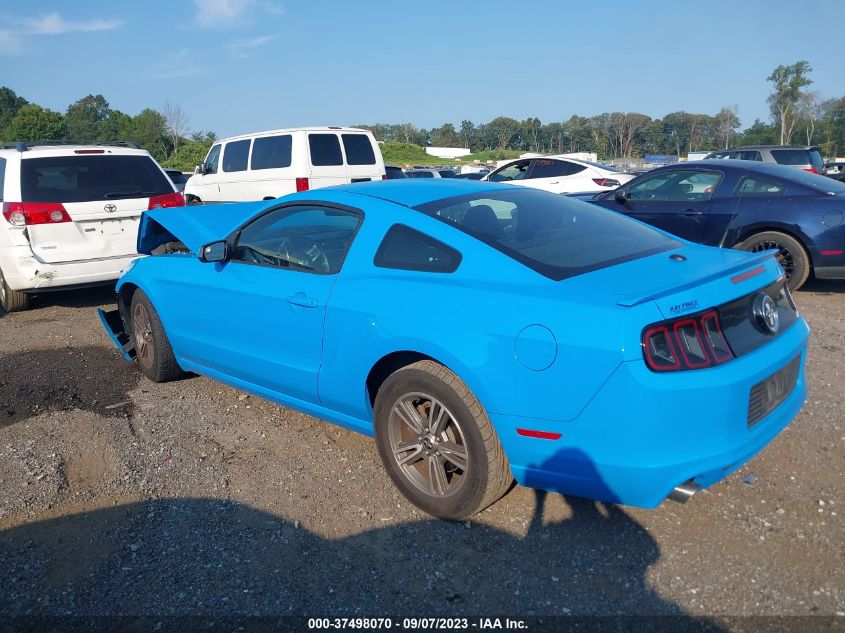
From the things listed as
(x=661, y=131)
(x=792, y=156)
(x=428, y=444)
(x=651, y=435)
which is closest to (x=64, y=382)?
(x=428, y=444)

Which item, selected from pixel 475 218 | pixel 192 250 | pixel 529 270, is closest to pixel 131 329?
pixel 192 250

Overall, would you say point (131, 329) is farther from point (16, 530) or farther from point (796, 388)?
point (796, 388)

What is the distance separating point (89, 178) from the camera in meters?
7.53

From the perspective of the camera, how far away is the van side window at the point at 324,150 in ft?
37.0

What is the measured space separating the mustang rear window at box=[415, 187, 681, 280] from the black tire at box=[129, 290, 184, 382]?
2390mm

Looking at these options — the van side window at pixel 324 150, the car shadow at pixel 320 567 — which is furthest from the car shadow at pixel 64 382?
the van side window at pixel 324 150

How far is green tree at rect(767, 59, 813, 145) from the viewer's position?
64062 mm

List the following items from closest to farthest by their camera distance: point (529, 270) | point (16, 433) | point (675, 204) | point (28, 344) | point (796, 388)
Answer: point (529, 270) → point (796, 388) → point (16, 433) → point (28, 344) → point (675, 204)

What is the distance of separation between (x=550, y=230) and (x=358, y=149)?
8.72 meters

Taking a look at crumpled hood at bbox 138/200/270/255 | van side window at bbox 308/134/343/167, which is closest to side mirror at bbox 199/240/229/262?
crumpled hood at bbox 138/200/270/255

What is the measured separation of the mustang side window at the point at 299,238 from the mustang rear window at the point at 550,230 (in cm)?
57

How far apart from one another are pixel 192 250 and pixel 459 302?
2.47 m

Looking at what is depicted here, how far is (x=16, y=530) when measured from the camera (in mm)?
3316

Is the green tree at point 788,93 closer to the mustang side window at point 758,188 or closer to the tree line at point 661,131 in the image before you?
the tree line at point 661,131
